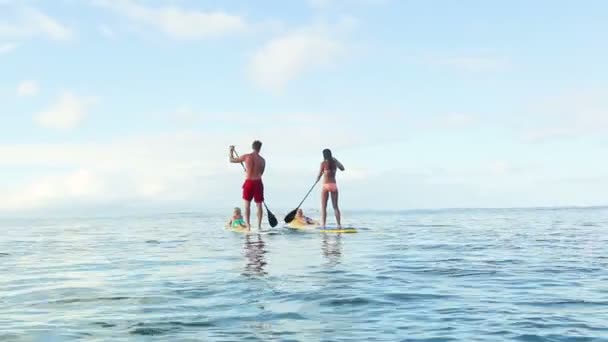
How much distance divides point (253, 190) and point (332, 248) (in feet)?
19.9

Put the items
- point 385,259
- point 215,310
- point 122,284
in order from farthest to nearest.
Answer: point 385,259 → point 122,284 → point 215,310

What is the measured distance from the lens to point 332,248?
12977 millimetres

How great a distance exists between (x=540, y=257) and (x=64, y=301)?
7.93 meters

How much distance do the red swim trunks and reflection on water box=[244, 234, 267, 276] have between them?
2368 millimetres

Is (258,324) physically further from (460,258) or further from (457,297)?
(460,258)

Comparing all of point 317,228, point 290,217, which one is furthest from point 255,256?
point 290,217

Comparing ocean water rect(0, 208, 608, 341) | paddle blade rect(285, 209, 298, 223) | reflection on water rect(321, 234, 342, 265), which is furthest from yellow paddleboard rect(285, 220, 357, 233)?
ocean water rect(0, 208, 608, 341)

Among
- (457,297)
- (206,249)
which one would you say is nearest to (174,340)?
(457,297)

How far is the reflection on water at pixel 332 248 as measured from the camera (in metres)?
10.9

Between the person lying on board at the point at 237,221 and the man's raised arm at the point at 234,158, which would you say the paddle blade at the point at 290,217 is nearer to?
the person lying on board at the point at 237,221

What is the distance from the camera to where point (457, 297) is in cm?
Result: 677

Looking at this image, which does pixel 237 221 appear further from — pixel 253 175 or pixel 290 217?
pixel 253 175

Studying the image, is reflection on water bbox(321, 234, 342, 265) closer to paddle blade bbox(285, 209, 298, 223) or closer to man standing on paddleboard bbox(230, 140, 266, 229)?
man standing on paddleboard bbox(230, 140, 266, 229)

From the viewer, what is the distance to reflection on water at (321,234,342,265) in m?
10.9
